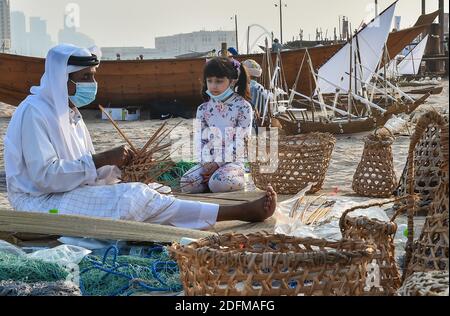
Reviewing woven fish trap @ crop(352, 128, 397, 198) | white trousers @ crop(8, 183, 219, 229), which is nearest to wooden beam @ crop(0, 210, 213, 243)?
white trousers @ crop(8, 183, 219, 229)

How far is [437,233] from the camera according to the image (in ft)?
8.66

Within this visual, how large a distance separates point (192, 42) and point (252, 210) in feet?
103

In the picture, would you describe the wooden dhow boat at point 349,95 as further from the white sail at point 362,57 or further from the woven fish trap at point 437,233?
the woven fish trap at point 437,233

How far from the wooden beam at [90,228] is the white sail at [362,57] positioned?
10766 millimetres

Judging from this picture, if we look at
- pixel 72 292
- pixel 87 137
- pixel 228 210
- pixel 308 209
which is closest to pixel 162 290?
pixel 72 292

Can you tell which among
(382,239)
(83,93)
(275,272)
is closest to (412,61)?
(83,93)

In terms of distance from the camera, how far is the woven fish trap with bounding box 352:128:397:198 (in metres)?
6.11

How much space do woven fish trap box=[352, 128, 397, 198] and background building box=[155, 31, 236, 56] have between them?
74.7 ft

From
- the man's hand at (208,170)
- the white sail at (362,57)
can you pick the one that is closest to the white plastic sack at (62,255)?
the man's hand at (208,170)

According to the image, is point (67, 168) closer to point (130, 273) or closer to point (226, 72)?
point (130, 273)

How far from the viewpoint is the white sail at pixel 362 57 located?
50.2 feet

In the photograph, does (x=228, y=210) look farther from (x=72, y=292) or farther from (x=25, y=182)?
(x=72, y=292)

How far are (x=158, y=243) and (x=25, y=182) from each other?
95 centimetres

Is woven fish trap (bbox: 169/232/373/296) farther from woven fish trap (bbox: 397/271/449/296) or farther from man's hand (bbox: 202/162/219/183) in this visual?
man's hand (bbox: 202/162/219/183)
